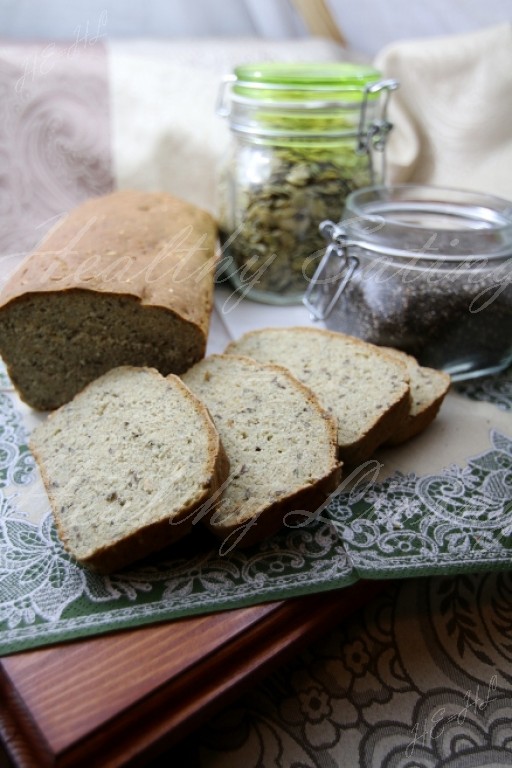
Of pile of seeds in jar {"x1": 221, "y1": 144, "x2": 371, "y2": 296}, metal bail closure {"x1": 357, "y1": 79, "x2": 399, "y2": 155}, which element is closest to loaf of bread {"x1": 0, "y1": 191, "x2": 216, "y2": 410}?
pile of seeds in jar {"x1": 221, "y1": 144, "x2": 371, "y2": 296}

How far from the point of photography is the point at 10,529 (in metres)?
1.42

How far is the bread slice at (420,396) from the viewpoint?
168cm

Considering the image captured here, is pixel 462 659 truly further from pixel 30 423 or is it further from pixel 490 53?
pixel 490 53

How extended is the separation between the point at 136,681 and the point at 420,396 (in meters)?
0.99

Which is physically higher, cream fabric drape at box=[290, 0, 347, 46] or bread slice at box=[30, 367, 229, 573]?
cream fabric drape at box=[290, 0, 347, 46]

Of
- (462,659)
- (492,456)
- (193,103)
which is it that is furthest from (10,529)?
(193,103)

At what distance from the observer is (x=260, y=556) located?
1369 mm

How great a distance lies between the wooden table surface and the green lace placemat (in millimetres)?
31

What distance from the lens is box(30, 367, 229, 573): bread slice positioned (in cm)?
130

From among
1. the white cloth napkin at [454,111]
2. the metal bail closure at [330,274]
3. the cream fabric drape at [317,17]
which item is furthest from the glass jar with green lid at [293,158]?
the cream fabric drape at [317,17]

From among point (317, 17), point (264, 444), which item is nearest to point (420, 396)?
point (264, 444)

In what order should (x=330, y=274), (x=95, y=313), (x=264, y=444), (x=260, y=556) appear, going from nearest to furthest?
1. (x=260, y=556)
2. (x=264, y=444)
3. (x=95, y=313)
4. (x=330, y=274)

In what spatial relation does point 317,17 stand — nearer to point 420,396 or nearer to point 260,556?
point 420,396

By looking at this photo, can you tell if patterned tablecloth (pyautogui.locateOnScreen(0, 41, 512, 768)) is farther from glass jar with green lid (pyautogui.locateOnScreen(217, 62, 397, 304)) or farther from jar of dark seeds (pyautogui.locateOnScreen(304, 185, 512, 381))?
glass jar with green lid (pyautogui.locateOnScreen(217, 62, 397, 304))
